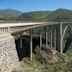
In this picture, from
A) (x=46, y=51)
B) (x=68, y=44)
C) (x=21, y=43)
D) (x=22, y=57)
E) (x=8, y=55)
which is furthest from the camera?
(x=68, y=44)

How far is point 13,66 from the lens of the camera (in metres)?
31.0

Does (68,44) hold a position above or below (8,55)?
below

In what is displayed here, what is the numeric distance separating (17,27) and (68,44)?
52.3 m

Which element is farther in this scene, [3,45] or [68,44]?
[68,44]

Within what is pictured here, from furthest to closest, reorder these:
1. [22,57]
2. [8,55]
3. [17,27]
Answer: [22,57]
[17,27]
[8,55]

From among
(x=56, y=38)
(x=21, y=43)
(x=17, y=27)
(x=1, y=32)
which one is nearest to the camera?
(x=1, y=32)

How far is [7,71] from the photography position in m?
28.1

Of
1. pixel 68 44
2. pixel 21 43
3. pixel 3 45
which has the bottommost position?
pixel 68 44

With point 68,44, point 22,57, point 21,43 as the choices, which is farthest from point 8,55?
point 68,44

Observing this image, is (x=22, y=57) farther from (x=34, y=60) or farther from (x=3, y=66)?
(x=3, y=66)

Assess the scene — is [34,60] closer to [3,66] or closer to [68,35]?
[3,66]

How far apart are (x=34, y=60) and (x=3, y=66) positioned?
24753 mm

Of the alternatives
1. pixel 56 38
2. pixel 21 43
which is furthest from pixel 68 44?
pixel 21 43

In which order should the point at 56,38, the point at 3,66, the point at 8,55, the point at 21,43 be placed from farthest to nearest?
the point at 56,38 → the point at 21,43 → the point at 8,55 → the point at 3,66
